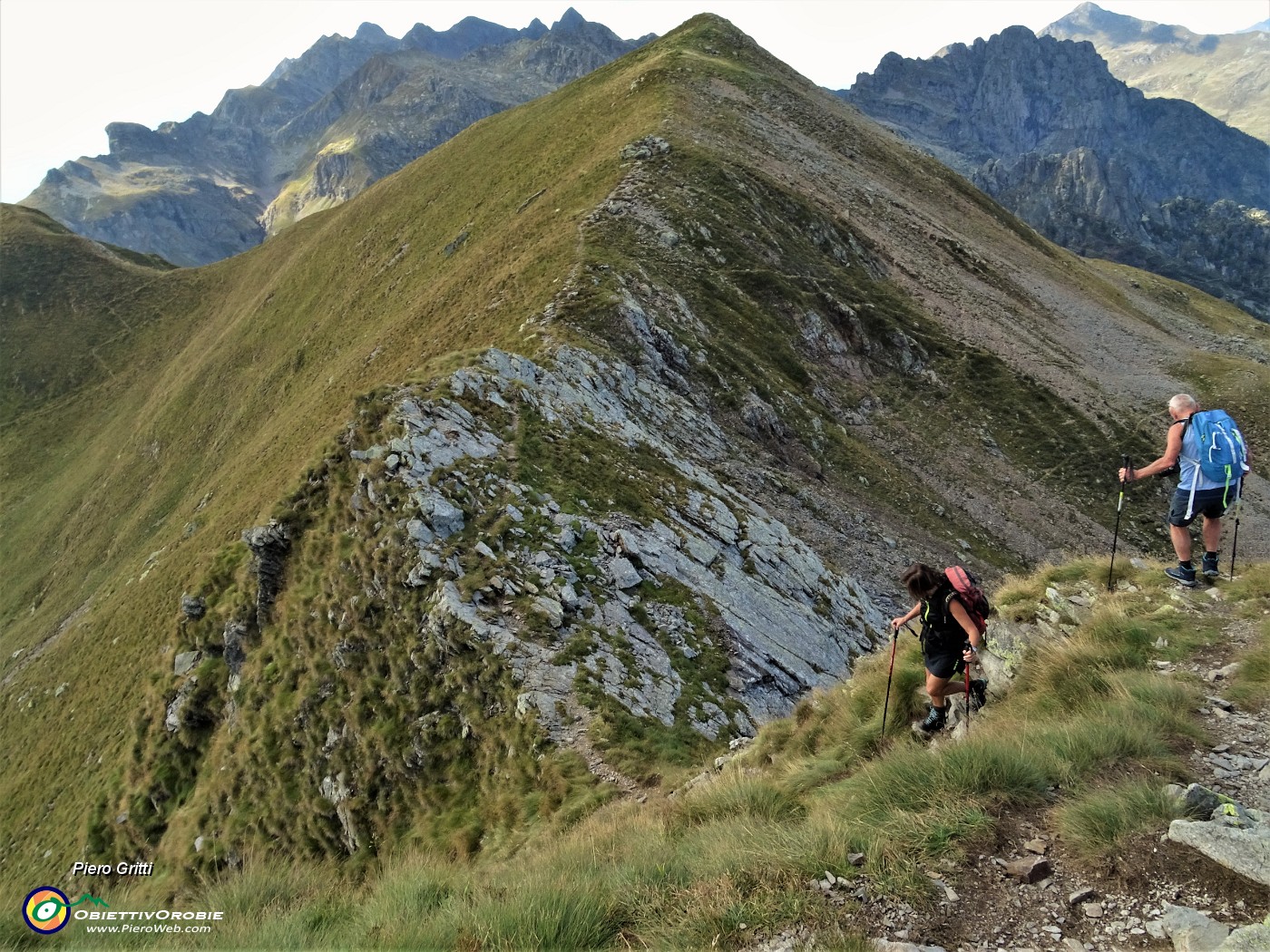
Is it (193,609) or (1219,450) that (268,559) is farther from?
(1219,450)

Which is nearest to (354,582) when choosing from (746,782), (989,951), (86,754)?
(746,782)

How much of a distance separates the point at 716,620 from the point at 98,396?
91356 mm

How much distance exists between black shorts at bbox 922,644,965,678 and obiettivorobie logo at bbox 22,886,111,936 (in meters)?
11.8

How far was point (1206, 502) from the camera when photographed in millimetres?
9039

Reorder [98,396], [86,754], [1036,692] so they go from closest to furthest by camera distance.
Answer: [1036,692], [86,754], [98,396]

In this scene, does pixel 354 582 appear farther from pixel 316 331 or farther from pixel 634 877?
pixel 316 331

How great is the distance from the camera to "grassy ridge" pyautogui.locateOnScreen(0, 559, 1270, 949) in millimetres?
5285

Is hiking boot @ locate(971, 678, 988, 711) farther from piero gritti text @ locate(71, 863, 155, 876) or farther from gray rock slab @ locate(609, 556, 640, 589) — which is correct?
piero gritti text @ locate(71, 863, 155, 876)

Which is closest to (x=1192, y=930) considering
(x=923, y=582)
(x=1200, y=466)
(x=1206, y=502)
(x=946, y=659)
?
(x=946, y=659)

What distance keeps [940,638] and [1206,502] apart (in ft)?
15.4

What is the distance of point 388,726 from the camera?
14500mm

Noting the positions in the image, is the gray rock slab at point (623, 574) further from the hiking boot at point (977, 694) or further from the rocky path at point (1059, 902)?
the rocky path at point (1059, 902)

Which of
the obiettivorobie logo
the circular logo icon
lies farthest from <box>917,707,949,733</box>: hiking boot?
the circular logo icon

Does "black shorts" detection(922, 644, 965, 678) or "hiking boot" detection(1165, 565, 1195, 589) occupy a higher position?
"hiking boot" detection(1165, 565, 1195, 589)
